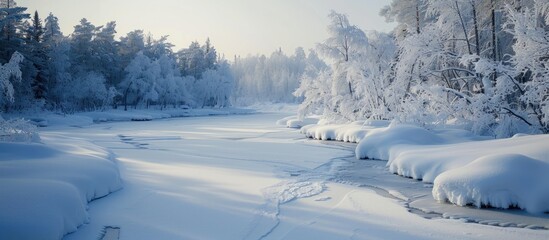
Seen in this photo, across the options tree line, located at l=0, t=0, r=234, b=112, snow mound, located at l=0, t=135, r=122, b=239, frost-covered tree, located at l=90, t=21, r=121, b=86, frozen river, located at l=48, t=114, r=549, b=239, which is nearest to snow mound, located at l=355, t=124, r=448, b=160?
frozen river, located at l=48, t=114, r=549, b=239

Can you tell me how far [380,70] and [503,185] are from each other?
23006 millimetres

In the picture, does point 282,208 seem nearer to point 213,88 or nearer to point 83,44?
point 83,44

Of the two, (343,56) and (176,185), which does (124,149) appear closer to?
(176,185)

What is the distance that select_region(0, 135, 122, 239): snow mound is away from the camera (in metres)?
5.90

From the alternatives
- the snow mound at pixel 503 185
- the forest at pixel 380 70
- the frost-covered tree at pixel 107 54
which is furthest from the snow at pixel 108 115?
the snow mound at pixel 503 185

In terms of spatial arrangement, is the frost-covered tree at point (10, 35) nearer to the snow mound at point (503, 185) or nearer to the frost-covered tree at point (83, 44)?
the frost-covered tree at point (83, 44)

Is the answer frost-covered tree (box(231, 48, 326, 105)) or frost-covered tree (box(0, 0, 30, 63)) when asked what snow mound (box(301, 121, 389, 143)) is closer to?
frost-covered tree (box(0, 0, 30, 63))

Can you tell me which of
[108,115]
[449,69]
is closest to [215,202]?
[449,69]

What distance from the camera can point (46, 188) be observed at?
711cm

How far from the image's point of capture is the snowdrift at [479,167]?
8172 millimetres

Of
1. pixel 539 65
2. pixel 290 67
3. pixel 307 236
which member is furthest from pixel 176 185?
pixel 290 67

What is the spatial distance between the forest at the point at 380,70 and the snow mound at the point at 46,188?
12.0 ft

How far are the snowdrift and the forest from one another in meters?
2.50

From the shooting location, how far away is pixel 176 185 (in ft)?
35.2
